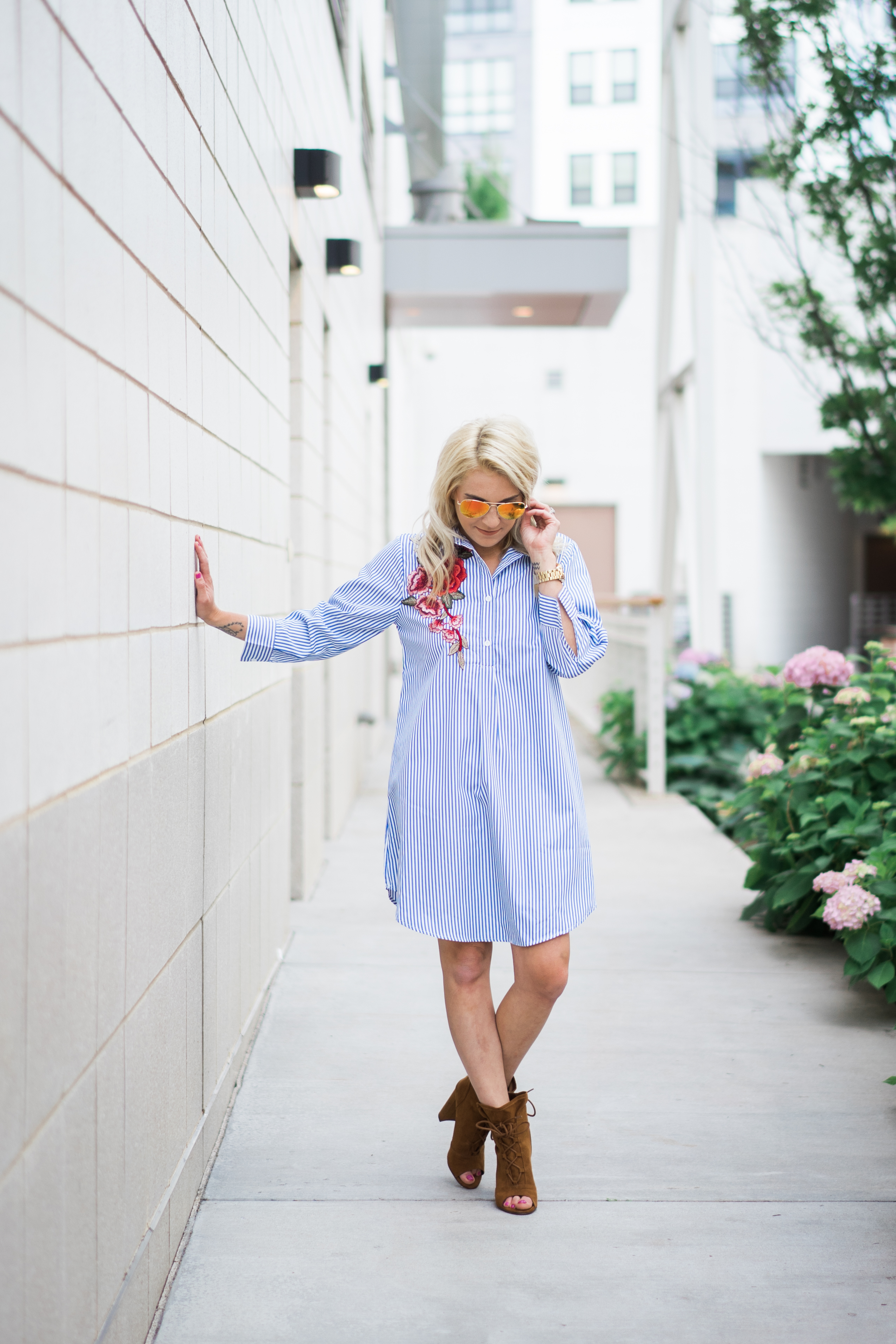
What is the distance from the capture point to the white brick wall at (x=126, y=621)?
1305 millimetres

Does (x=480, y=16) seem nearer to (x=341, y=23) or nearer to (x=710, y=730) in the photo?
(x=341, y=23)

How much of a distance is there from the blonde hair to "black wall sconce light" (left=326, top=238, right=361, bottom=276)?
3171 millimetres

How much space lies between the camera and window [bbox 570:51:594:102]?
2967 centimetres

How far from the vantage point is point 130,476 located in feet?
5.92

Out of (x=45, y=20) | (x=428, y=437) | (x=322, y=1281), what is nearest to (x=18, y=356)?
(x=45, y=20)

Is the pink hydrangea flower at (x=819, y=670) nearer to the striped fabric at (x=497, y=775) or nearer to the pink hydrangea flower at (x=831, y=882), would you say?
the pink hydrangea flower at (x=831, y=882)

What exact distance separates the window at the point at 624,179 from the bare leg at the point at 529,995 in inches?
1185

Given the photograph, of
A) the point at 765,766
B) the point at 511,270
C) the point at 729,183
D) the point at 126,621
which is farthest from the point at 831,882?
the point at 729,183

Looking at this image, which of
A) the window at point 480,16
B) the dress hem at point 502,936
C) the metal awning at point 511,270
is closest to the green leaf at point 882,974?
the dress hem at point 502,936

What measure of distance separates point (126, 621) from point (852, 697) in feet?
10.4

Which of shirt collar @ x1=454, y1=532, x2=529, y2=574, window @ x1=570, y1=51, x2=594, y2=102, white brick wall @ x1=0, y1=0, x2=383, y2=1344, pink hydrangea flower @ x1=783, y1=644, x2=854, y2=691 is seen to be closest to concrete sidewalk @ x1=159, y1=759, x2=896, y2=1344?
white brick wall @ x1=0, y1=0, x2=383, y2=1344

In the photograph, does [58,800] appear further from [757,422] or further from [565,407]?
[565,407]

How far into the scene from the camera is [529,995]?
2379mm

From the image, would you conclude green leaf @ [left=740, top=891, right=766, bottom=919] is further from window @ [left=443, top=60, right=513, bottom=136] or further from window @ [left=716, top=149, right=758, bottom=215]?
window @ [left=443, top=60, right=513, bottom=136]
